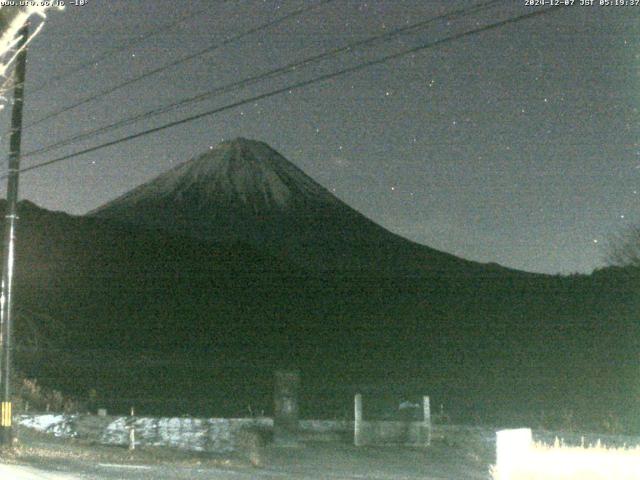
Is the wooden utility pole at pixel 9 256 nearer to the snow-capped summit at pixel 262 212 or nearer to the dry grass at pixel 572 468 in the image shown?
the dry grass at pixel 572 468

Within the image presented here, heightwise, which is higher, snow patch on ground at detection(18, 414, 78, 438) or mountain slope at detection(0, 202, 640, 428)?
mountain slope at detection(0, 202, 640, 428)

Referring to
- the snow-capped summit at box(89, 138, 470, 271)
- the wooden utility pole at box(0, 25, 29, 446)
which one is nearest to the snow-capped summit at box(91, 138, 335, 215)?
the snow-capped summit at box(89, 138, 470, 271)

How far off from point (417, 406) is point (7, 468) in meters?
12.1

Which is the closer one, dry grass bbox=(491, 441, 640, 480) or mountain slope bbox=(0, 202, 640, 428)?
dry grass bbox=(491, 441, 640, 480)

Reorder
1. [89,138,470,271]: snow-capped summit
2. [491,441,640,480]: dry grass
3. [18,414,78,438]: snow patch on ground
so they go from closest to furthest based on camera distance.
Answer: [491,441,640,480]: dry grass, [18,414,78,438]: snow patch on ground, [89,138,470,271]: snow-capped summit

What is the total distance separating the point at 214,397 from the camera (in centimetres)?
3981

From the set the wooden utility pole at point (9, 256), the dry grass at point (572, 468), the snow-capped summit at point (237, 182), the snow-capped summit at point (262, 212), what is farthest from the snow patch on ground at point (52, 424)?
the snow-capped summit at point (237, 182)

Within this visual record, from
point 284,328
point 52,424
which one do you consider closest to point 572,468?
point 52,424

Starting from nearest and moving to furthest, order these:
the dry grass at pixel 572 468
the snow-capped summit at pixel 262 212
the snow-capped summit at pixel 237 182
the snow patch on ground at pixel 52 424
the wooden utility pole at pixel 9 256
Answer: the dry grass at pixel 572 468, the wooden utility pole at pixel 9 256, the snow patch on ground at pixel 52 424, the snow-capped summit at pixel 262 212, the snow-capped summit at pixel 237 182

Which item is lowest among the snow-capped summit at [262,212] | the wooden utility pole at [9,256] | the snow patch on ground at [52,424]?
the snow patch on ground at [52,424]

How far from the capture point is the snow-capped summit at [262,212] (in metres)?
130

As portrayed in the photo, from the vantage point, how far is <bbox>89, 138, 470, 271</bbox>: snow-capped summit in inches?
5108

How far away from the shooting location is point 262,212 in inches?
5876

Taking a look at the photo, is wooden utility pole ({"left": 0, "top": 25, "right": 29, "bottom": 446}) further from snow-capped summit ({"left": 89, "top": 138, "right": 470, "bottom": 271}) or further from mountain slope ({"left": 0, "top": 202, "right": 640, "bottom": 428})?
snow-capped summit ({"left": 89, "top": 138, "right": 470, "bottom": 271})
